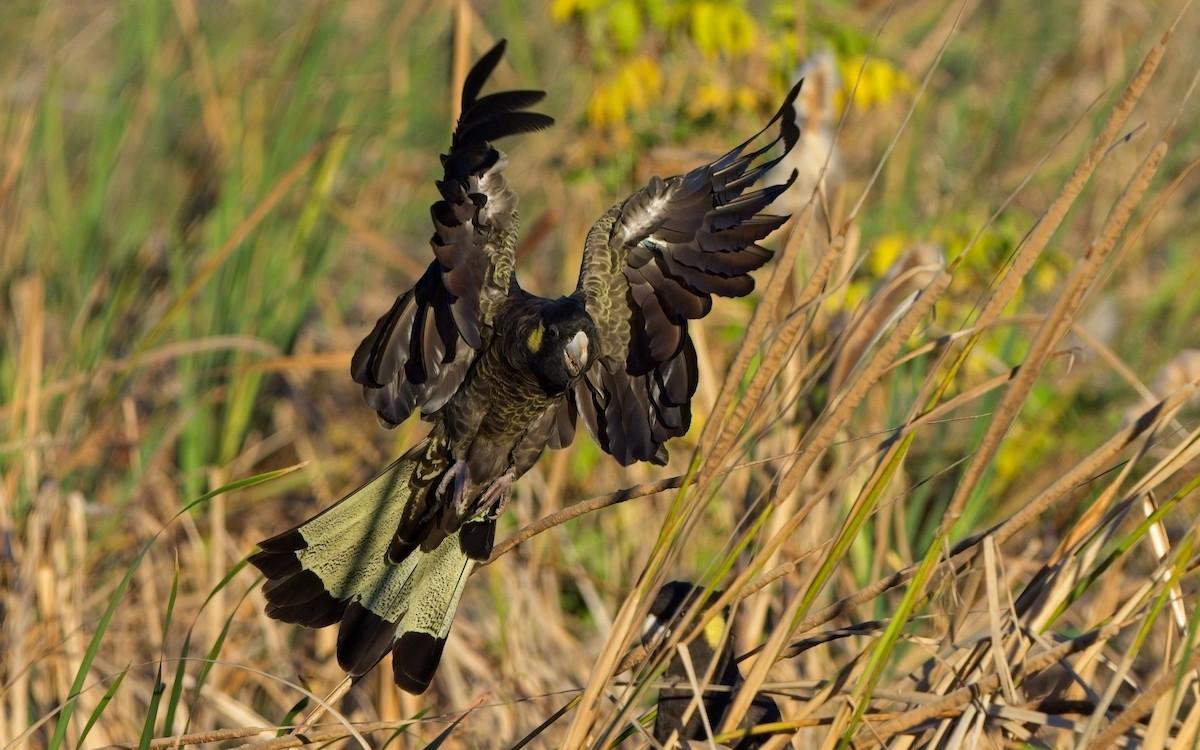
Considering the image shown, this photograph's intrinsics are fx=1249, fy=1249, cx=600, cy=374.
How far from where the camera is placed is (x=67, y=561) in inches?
136

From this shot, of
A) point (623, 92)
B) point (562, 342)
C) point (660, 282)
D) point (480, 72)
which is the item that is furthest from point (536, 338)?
point (623, 92)

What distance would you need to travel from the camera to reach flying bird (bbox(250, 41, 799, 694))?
2.35m

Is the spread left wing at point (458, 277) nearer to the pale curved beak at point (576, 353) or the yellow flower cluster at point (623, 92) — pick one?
the pale curved beak at point (576, 353)

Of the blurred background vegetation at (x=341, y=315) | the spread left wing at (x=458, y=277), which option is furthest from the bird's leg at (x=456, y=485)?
the blurred background vegetation at (x=341, y=315)

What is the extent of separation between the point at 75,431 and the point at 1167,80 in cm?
599

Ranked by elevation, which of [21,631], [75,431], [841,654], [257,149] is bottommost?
[841,654]

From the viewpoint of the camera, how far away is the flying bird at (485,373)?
235cm

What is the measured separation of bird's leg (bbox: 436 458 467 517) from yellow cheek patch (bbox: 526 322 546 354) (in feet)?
1.11

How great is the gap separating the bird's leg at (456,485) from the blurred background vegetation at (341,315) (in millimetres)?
476

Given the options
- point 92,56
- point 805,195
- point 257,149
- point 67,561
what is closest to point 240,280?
point 257,149

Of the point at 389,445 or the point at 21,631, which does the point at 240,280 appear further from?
the point at 21,631

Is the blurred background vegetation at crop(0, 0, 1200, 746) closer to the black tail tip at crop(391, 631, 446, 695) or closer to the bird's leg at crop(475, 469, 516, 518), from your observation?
the black tail tip at crop(391, 631, 446, 695)

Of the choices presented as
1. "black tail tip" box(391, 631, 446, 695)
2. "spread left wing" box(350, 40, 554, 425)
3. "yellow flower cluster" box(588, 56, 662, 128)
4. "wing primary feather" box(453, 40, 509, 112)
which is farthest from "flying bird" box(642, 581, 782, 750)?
"yellow flower cluster" box(588, 56, 662, 128)

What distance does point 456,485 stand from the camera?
256 centimetres
